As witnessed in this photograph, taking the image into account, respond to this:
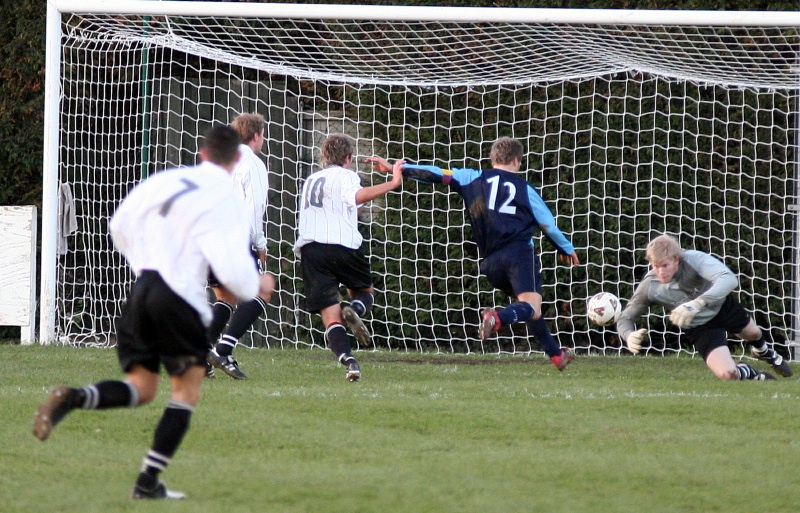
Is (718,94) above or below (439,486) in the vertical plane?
above

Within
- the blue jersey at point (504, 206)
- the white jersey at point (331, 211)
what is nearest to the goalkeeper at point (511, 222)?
the blue jersey at point (504, 206)

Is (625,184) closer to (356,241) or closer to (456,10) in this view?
(456,10)

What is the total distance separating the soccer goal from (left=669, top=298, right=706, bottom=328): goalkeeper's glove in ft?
9.06

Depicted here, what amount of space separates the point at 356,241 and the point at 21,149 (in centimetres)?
525

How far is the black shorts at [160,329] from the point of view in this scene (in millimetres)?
4438

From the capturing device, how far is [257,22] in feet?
39.0

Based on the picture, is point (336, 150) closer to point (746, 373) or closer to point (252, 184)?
point (252, 184)

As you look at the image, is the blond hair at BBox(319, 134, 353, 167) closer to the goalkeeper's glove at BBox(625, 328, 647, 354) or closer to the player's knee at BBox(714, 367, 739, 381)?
the goalkeeper's glove at BBox(625, 328, 647, 354)

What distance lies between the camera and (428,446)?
577 centimetres

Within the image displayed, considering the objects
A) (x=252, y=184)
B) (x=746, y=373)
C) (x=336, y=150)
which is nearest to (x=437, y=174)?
(x=336, y=150)

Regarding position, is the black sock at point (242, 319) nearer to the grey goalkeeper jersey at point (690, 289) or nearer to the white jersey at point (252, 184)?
the white jersey at point (252, 184)

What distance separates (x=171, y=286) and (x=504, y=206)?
4.72m

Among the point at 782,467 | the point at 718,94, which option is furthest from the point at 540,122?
the point at 782,467

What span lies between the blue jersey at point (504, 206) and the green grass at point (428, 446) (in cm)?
109
